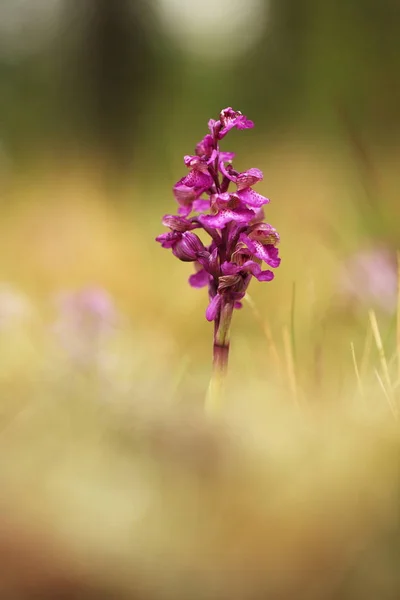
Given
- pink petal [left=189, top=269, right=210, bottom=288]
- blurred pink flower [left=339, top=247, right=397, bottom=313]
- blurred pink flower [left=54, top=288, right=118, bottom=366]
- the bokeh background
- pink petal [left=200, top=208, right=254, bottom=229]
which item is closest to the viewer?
the bokeh background

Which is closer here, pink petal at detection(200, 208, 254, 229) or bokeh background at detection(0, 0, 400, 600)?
bokeh background at detection(0, 0, 400, 600)

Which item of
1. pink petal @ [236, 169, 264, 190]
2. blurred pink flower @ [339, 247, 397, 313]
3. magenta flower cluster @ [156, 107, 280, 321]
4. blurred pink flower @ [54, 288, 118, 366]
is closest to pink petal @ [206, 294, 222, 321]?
magenta flower cluster @ [156, 107, 280, 321]

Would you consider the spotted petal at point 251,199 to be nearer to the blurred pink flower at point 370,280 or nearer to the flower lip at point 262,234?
the flower lip at point 262,234

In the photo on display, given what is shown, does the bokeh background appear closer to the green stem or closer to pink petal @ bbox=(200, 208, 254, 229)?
the green stem

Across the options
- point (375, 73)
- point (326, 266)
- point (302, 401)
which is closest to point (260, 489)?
point (302, 401)

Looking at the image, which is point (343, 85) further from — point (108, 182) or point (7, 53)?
point (7, 53)

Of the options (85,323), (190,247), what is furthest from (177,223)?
(85,323)

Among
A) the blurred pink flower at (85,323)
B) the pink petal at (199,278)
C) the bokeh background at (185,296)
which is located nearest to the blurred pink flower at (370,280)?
the bokeh background at (185,296)
